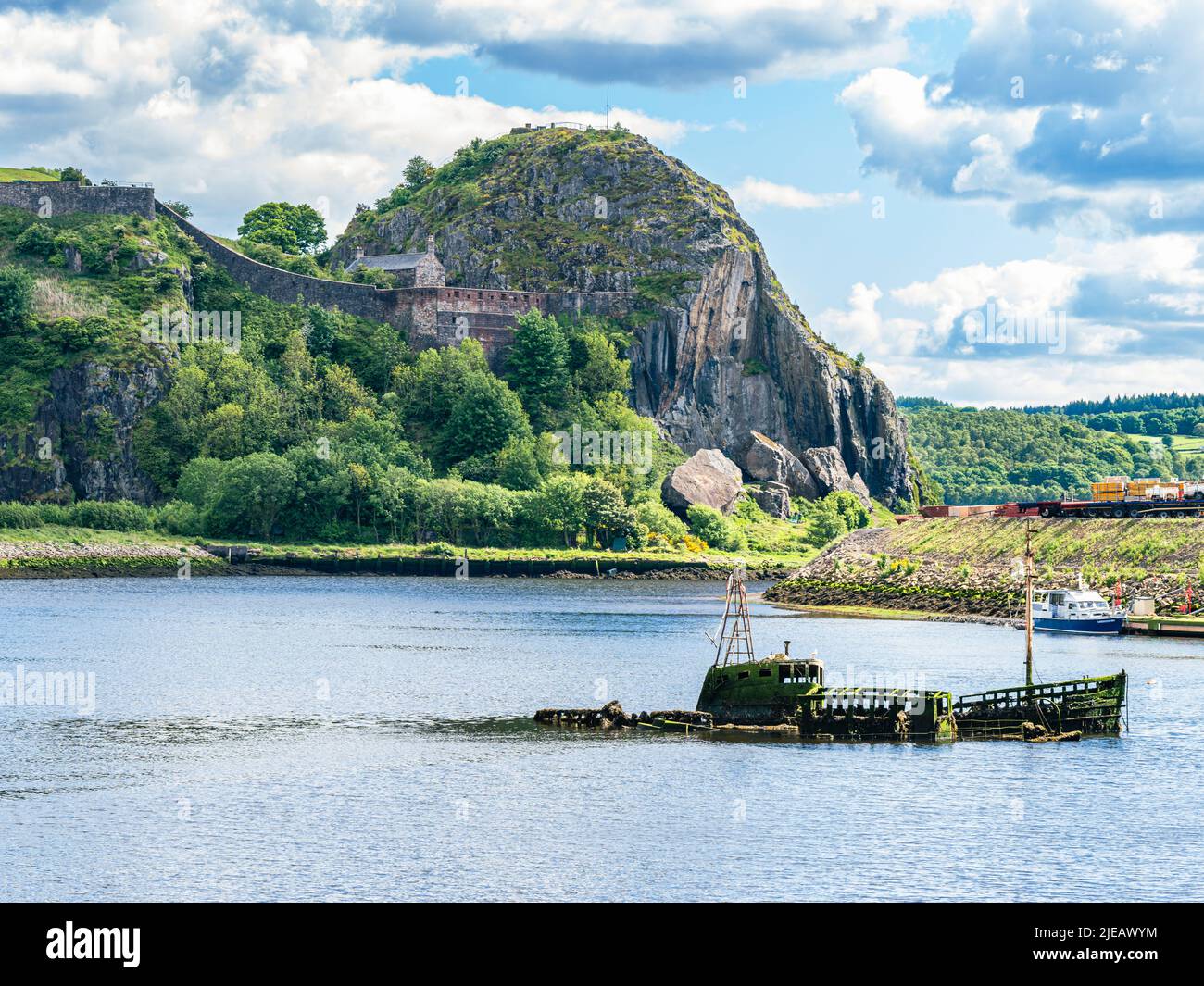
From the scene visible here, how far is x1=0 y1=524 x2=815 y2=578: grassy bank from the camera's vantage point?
13288cm

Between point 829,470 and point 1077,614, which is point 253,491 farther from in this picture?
point 1077,614

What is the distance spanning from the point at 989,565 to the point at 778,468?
7059 centimetres

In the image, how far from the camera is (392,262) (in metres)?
182

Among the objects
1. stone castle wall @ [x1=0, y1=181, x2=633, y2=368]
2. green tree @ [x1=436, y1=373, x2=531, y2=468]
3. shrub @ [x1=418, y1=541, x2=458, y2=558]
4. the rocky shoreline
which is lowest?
the rocky shoreline

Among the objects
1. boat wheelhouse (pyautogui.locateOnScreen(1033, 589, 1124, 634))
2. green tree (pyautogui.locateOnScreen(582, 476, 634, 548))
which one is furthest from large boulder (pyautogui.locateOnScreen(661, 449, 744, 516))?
boat wheelhouse (pyautogui.locateOnScreen(1033, 589, 1124, 634))

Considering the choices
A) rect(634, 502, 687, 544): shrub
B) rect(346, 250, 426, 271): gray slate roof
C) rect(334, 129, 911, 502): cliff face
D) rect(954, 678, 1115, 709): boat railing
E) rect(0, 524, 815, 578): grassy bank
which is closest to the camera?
rect(954, 678, 1115, 709): boat railing

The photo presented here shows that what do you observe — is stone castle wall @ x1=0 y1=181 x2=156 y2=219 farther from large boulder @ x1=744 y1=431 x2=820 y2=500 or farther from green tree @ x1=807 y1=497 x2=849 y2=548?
green tree @ x1=807 y1=497 x2=849 y2=548

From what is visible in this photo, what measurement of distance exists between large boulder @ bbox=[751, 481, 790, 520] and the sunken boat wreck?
118935mm

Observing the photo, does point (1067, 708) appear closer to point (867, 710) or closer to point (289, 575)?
point (867, 710)

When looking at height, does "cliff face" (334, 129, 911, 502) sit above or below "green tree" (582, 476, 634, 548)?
above

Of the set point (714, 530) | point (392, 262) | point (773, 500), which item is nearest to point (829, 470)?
point (773, 500)

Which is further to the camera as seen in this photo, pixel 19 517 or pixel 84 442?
pixel 84 442

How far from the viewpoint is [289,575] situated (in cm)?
13900

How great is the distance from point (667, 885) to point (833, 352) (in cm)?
16730
